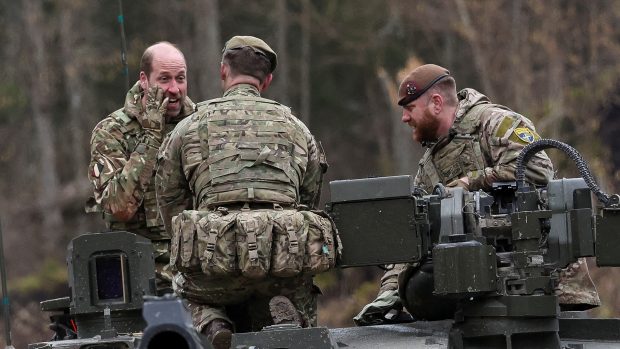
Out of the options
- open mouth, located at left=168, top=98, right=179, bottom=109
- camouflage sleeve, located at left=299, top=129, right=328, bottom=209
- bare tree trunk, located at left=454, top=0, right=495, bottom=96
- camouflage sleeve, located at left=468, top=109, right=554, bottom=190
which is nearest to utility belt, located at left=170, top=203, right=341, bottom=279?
camouflage sleeve, located at left=299, top=129, right=328, bottom=209

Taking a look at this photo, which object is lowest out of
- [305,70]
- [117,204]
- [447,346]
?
[447,346]

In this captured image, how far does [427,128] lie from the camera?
11.3 m

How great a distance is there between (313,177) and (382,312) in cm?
97

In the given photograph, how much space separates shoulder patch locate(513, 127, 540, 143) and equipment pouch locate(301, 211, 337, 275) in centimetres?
195

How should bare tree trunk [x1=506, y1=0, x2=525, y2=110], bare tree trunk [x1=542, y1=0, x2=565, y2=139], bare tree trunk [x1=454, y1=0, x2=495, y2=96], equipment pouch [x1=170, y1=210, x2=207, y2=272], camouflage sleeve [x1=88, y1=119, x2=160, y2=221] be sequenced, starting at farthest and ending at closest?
bare tree trunk [x1=454, y1=0, x2=495, y2=96] < bare tree trunk [x1=506, y1=0, x2=525, y2=110] < bare tree trunk [x1=542, y1=0, x2=565, y2=139] < camouflage sleeve [x1=88, y1=119, x2=160, y2=221] < equipment pouch [x1=170, y1=210, x2=207, y2=272]

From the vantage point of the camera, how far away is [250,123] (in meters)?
9.73

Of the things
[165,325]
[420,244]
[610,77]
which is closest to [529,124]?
[420,244]

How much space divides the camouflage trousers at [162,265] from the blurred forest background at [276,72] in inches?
739

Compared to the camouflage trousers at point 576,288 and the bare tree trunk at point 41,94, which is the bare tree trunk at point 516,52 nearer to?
the bare tree trunk at point 41,94

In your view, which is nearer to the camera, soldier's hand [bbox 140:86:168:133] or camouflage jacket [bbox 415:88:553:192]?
camouflage jacket [bbox 415:88:553:192]

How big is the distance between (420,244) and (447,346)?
1.99ft

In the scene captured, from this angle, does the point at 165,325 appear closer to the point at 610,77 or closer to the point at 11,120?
the point at 610,77

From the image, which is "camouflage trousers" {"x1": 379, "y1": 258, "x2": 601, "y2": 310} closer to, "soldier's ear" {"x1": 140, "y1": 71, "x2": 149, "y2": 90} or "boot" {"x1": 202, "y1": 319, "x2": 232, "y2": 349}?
"boot" {"x1": 202, "y1": 319, "x2": 232, "y2": 349}

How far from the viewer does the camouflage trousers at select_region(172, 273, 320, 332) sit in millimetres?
9594
